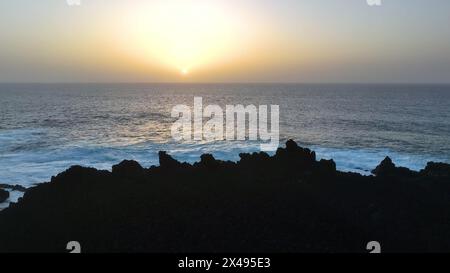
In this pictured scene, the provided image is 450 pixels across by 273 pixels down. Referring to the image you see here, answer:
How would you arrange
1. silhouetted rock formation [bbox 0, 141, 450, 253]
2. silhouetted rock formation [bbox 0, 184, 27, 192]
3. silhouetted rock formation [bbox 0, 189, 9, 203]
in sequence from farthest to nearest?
silhouetted rock formation [bbox 0, 184, 27, 192]
silhouetted rock formation [bbox 0, 189, 9, 203]
silhouetted rock formation [bbox 0, 141, 450, 253]

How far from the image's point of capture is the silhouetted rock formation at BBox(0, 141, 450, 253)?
17.3 metres

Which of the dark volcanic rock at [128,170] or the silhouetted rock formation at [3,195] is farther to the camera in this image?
the silhouetted rock formation at [3,195]

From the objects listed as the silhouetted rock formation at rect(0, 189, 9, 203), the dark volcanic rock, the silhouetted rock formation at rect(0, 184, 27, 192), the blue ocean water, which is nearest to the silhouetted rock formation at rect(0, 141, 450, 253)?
the dark volcanic rock

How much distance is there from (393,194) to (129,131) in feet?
169

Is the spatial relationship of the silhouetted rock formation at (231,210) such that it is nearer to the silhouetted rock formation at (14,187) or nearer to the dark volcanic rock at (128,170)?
the dark volcanic rock at (128,170)

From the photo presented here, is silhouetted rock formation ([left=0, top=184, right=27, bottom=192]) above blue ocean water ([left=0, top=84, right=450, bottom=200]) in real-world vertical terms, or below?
below

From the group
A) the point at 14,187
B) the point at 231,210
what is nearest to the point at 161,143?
the point at 14,187

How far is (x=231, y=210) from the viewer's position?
1917 centimetres

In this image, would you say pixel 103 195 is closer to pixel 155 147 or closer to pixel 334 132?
pixel 155 147

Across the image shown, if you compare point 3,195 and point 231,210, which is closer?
point 231,210

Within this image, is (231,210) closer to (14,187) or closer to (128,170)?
(128,170)

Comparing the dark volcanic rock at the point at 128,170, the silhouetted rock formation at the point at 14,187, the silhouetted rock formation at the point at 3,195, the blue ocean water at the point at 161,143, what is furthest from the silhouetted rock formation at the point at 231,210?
the blue ocean water at the point at 161,143

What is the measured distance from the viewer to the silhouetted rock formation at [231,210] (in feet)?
56.9

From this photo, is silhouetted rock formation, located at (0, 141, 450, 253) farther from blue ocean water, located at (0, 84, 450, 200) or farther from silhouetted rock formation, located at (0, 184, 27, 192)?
blue ocean water, located at (0, 84, 450, 200)
